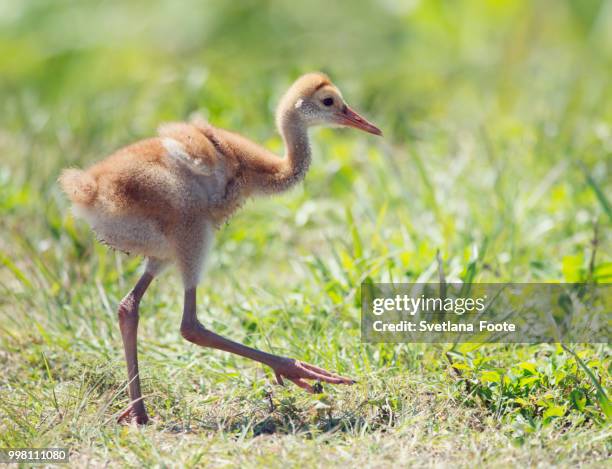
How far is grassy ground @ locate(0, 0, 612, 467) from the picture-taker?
3518 millimetres

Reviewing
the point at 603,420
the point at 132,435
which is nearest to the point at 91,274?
the point at 132,435

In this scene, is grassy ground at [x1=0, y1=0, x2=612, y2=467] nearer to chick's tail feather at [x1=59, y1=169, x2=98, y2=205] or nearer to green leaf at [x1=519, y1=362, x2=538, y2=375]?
green leaf at [x1=519, y1=362, x2=538, y2=375]

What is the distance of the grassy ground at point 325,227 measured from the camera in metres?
3.52

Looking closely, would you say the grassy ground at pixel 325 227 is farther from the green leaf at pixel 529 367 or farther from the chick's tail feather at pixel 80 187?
the chick's tail feather at pixel 80 187

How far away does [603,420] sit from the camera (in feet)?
11.4

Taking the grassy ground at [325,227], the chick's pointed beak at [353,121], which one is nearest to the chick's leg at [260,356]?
the grassy ground at [325,227]

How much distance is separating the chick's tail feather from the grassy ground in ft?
1.98

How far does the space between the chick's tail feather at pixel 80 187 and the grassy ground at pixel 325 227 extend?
1.98 feet

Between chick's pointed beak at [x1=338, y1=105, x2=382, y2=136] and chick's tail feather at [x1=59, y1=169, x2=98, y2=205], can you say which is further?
chick's pointed beak at [x1=338, y1=105, x2=382, y2=136]

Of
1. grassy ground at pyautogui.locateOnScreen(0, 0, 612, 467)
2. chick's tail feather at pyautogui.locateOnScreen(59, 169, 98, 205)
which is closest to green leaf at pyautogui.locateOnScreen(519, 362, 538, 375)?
grassy ground at pyautogui.locateOnScreen(0, 0, 612, 467)

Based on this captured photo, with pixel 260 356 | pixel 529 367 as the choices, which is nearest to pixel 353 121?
pixel 260 356

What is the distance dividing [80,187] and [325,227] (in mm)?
1943

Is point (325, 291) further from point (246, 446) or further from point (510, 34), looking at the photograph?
point (510, 34)

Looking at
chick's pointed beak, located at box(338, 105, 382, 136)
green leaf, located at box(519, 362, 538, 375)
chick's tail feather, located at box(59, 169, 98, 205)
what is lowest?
green leaf, located at box(519, 362, 538, 375)
